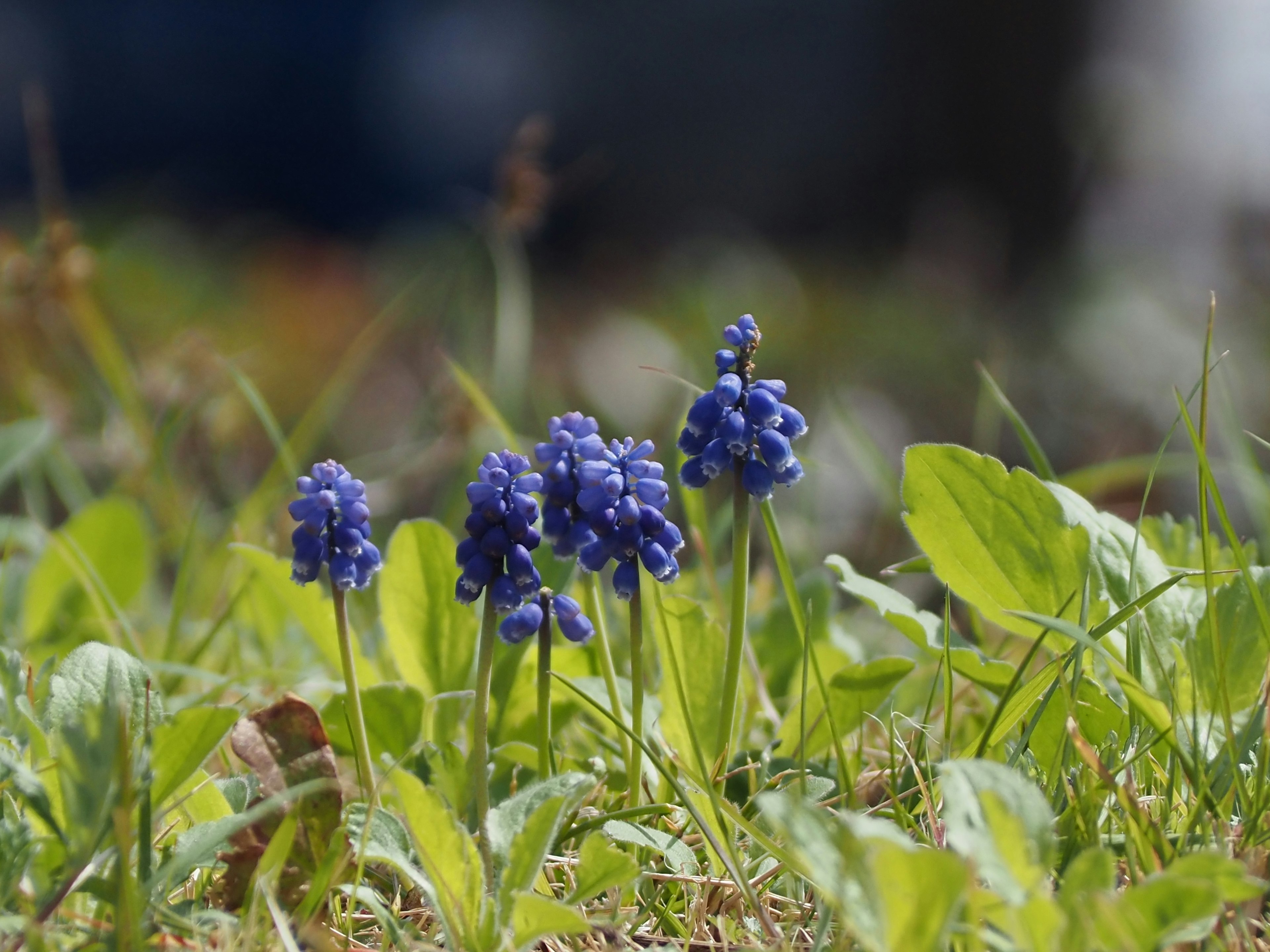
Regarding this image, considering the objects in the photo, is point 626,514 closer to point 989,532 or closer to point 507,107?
point 989,532

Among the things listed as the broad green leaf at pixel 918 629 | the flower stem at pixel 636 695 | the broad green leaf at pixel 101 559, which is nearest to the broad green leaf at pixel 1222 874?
the broad green leaf at pixel 918 629

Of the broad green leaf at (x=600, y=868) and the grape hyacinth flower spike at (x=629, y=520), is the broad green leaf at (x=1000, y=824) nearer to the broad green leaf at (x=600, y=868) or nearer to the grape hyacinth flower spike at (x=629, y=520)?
the broad green leaf at (x=600, y=868)

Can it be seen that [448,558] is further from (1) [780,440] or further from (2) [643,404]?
(2) [643,404]

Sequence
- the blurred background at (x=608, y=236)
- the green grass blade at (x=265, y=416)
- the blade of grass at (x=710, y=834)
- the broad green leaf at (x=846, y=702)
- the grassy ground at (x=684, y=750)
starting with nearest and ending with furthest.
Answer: the grassy ground at (x=684, y=750) < the blade of grass at (x=710, y=834) < the broad green leaf at (x=846, y=702) < the green grass blade at (x=265, y=416) < the blurred background at (x=608, y=236)

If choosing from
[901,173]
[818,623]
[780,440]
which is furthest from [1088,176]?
[780,440]

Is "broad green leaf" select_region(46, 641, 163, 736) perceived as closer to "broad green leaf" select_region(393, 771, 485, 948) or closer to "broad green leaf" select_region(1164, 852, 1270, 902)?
"broad green leaf" select_region(393, 771, 485, 948)

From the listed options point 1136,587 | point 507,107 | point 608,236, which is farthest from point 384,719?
point 507,107

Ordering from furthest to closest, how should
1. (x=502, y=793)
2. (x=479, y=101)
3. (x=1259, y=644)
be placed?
(x=479, y=101) < (x=502, y=793) < (x=1259, y=644)
